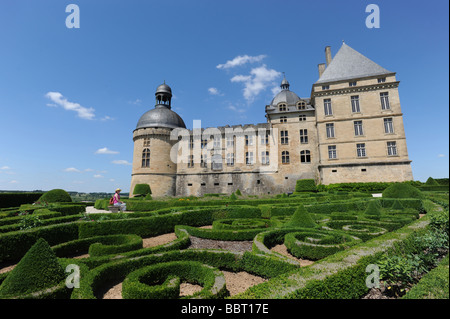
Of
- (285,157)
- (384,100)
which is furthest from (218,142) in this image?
(384,100)

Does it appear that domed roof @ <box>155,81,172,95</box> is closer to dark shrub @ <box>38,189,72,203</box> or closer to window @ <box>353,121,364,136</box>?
dark shrub @ <box>38,189,72,203</box>

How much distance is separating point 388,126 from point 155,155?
106 feet

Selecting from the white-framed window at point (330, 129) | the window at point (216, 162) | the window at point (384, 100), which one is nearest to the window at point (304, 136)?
the white-framed window at point (330, 129)

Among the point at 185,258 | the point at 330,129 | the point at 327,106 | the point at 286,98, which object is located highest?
the point at 286,98

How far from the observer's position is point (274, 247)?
22.2 ft

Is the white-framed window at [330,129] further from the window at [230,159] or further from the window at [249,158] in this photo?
the window at [230,159]

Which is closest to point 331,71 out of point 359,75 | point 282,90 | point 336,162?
point 359,75

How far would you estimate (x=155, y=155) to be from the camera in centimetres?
3116

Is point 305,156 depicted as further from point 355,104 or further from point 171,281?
point 171,281

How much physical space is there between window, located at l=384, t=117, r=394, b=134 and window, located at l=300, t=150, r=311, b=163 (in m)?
9.68

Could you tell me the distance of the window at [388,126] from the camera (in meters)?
26.2

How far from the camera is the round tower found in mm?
30625

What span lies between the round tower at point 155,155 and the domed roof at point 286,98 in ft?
57.6
